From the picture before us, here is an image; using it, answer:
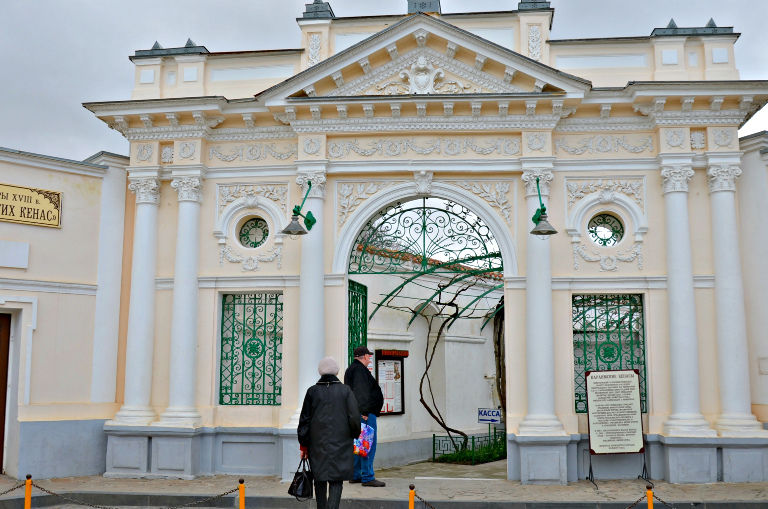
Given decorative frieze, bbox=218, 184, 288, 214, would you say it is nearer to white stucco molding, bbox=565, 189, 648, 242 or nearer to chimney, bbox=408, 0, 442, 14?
chimney, bbox=408, 0, 442, 14

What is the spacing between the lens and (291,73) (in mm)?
11742

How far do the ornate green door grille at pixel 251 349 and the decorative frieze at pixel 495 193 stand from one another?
3283 millimetres

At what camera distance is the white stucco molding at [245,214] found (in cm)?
1146

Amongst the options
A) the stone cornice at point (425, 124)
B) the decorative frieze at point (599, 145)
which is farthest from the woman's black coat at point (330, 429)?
the decorative frieze at point (599, 145)

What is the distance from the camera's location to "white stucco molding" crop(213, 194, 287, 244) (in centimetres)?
1146

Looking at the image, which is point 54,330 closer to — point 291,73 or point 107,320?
point 107,320

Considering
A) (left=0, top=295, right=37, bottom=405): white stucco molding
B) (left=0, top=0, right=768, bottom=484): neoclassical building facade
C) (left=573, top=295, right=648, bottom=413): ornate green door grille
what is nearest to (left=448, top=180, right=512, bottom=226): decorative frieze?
(left=0, top=0, right=768, bottom=484): neoclassical building facade

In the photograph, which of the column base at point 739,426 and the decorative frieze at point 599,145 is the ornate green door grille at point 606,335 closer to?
the column base at point 739,426

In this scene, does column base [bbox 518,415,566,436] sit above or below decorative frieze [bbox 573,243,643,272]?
below

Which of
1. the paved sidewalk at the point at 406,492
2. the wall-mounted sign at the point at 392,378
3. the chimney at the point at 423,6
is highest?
the chimney at the point at 423,6

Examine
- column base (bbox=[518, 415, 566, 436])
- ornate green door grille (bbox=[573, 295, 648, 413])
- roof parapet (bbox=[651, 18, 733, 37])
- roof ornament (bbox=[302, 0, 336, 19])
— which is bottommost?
column base (bbox=[518, 415, 566, 436])

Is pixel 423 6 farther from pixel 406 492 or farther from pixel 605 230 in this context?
pixel 406 492

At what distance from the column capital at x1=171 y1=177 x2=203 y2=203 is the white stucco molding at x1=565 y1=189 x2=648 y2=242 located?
5.41m

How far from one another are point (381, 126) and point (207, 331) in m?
3.94
